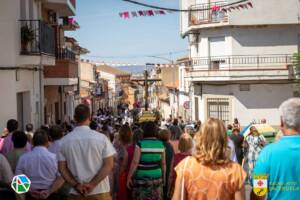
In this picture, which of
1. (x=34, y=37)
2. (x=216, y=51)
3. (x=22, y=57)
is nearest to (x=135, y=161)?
(x=22, y=57)

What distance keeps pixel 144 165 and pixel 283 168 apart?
3.54 meters

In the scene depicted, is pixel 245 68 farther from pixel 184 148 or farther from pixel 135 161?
pixel 135 161

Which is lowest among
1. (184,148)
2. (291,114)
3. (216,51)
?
(184,148)

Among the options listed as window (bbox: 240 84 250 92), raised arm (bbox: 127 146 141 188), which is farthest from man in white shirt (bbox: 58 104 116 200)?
window (bbox: 240 84 250 92)

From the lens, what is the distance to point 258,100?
3072cm

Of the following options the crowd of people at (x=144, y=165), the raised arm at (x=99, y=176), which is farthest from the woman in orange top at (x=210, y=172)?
the raised arm at (x=99, y=176)

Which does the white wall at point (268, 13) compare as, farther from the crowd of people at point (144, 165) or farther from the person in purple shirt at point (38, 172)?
the person in purple shirt at point (38, 172)

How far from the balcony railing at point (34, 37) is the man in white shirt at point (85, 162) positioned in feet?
31.5

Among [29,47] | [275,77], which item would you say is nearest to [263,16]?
[275,77]

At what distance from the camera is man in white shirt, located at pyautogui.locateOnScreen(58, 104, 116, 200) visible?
20.4 feet

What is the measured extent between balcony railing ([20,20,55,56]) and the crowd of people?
235 inches

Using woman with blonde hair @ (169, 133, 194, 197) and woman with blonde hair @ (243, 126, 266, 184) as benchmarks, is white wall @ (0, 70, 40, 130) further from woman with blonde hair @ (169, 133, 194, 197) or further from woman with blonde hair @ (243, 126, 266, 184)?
woman with blonde hair @ (169, 133, 194, 197)

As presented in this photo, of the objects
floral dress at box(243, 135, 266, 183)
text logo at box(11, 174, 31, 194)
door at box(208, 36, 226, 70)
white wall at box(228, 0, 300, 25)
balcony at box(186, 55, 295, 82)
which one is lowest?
floral dress at box(243, 135, 266, 183)

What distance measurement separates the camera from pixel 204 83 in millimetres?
32469
